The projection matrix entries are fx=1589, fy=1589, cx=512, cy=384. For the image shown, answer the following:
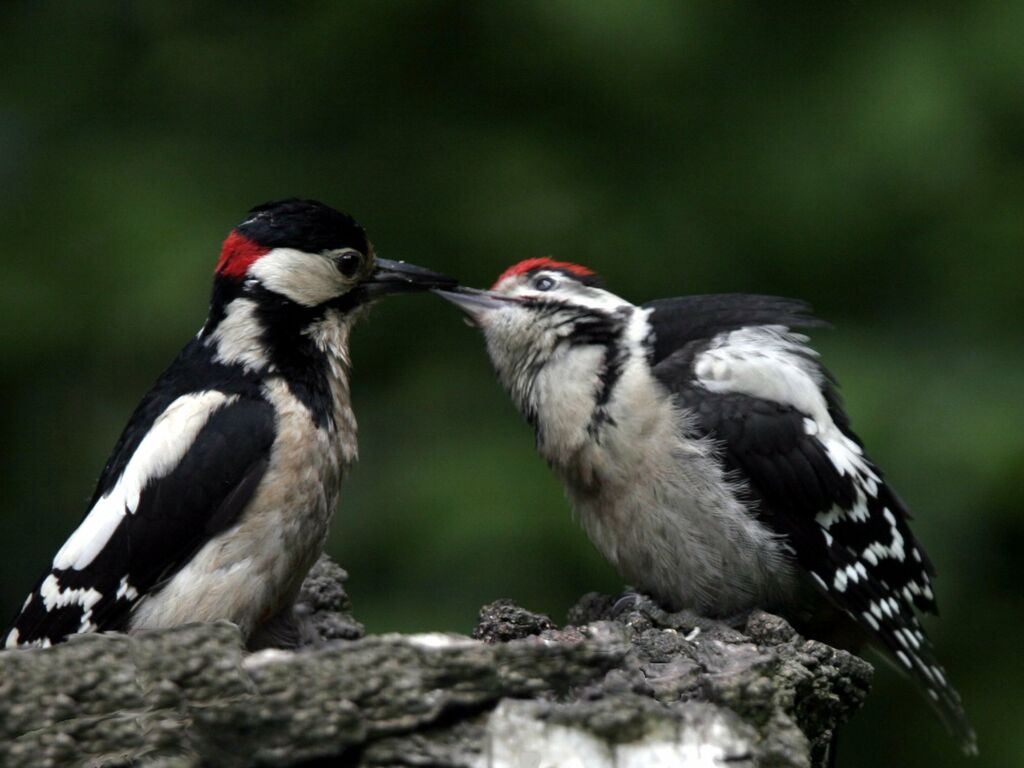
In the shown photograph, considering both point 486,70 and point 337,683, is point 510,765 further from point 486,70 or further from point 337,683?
point 486,70

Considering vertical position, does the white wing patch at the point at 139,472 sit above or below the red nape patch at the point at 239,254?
below

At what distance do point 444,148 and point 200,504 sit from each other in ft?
9.70

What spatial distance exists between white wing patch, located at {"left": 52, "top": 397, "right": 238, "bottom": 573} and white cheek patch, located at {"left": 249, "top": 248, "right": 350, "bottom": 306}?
1.08 feet

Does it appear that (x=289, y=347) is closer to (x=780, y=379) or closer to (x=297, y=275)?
(x=297, y=275)

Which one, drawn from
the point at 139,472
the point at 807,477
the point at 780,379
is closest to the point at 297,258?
the point at 139,472

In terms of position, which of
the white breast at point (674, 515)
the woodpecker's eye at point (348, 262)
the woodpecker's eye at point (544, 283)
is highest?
the woodpecker's eye at point (348, 262)

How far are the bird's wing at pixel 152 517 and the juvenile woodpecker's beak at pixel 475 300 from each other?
0.75 m

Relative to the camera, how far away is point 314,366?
149 inches

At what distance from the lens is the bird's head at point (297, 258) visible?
3.83 meters

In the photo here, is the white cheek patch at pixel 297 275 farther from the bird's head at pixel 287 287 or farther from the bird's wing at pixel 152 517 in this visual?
the bird's wing at pixel 152 517

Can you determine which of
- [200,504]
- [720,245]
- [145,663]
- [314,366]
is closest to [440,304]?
[720,245]

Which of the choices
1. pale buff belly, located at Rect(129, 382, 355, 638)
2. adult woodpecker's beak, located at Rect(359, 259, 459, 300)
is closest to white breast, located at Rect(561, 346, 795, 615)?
adult woodpecker's beak, located at Rect(359, 259, 459, 300)

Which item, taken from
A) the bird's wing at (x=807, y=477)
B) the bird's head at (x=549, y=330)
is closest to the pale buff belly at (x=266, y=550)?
the bird's head at (x=549, y=330)

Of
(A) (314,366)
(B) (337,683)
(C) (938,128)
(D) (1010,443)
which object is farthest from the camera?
(C) (938,128)
